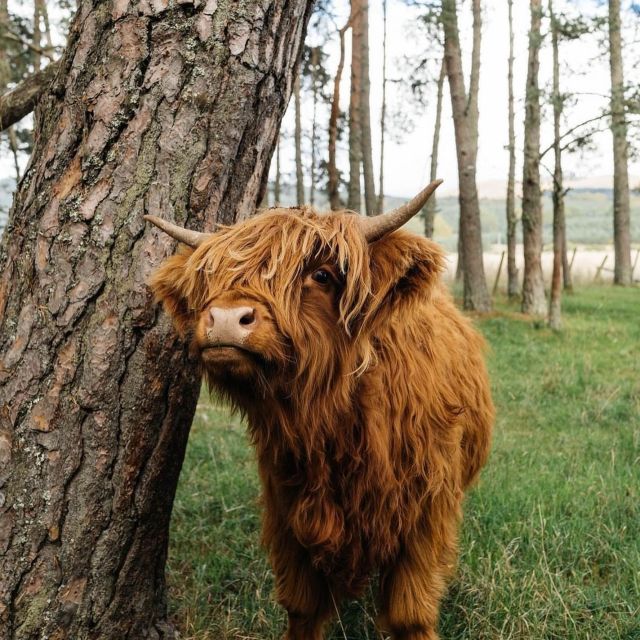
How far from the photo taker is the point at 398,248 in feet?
7.41

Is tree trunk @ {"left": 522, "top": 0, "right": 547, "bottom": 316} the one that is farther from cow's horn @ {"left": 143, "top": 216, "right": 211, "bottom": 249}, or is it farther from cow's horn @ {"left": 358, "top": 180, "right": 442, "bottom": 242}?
cow's horn @ {"left": 143, "top": 216, "right": 211, "bottom": 249}

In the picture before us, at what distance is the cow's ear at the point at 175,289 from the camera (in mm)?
2260

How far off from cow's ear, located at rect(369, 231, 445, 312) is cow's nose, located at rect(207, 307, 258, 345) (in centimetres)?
51

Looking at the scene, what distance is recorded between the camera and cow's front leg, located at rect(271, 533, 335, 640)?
2.77 metres

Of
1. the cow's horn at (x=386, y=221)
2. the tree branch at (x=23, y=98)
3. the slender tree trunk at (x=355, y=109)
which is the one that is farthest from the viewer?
the slender tree trunk at (x=355, y=109)

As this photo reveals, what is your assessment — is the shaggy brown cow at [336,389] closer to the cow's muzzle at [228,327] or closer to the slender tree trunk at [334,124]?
the cow's muzzle at [228,327]

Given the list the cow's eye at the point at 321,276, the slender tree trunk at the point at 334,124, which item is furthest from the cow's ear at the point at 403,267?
the slender tree trunk at the point at 334,124

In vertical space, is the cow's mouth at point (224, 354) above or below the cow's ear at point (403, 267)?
below

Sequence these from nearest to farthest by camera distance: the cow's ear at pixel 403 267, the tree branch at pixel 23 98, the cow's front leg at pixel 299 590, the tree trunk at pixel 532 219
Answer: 1. the cow's ear at pixel 403 267
2. the cow's front leg at pixel 299 590
3. the tree branch at pixel 23 98
4. the tree trunk at pixel 532 219

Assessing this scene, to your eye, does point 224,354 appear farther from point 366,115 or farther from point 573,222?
point 573,222

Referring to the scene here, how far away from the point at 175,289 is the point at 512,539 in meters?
2.16

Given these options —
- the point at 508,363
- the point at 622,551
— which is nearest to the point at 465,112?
the point at 508,363

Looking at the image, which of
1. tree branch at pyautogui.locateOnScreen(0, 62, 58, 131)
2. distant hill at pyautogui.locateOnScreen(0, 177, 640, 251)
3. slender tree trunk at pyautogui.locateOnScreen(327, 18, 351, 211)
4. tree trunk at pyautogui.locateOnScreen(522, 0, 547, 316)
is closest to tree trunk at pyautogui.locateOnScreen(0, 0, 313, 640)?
tree branch at pyautogui.locateOnScreen(0, 62, 58, 131)

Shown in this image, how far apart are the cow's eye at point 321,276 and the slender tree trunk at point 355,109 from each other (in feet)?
37.6
